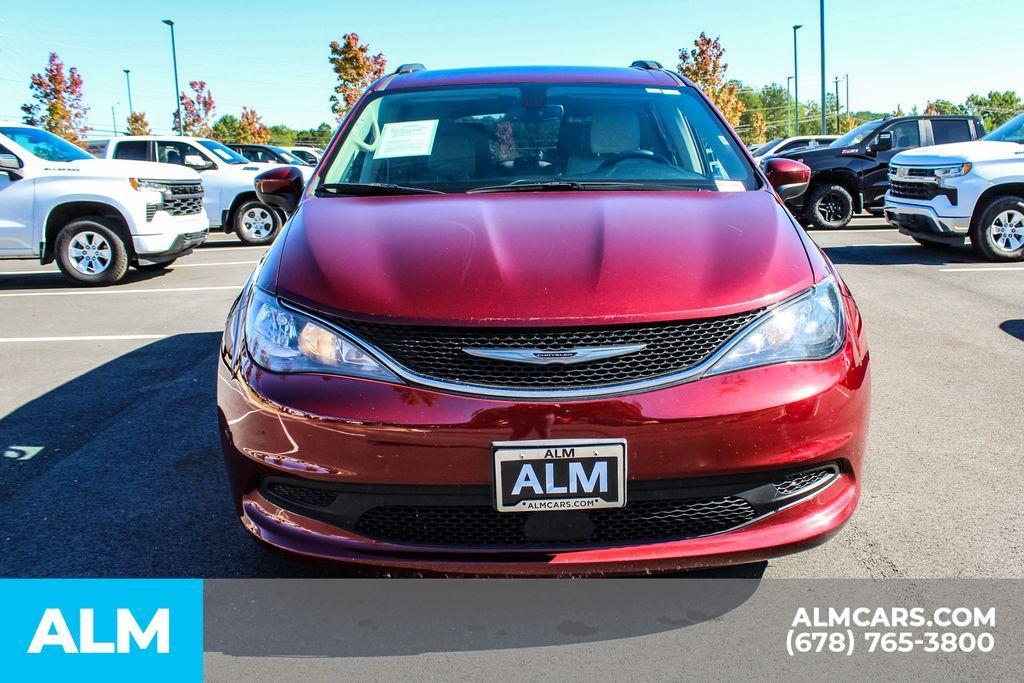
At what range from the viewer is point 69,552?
9.85 feet

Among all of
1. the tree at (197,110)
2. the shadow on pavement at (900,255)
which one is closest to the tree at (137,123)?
the tree at (197,110)

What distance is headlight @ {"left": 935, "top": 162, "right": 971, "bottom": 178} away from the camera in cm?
974

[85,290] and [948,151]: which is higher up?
[948,151]

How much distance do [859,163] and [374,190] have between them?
12.1 metres

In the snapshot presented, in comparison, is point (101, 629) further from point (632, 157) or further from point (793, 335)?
point (632, 157)

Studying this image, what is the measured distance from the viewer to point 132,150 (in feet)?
47.2

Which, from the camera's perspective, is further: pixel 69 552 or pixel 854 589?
pixel 69 552

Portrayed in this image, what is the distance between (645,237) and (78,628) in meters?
1.95

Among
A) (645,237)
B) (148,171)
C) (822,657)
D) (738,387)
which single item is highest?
(148,171)

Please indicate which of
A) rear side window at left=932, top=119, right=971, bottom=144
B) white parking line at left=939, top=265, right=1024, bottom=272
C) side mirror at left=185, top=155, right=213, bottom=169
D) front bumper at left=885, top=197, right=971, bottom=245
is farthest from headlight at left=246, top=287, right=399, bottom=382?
rear side window at left=932, top=119, right=971, bottom=144

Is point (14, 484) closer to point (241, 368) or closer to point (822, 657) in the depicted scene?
point (241, 368)

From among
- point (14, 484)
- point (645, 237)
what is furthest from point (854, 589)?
point (14, 484)

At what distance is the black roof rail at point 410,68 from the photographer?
14.3ft

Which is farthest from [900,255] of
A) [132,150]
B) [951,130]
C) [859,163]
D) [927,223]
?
[132,150]
